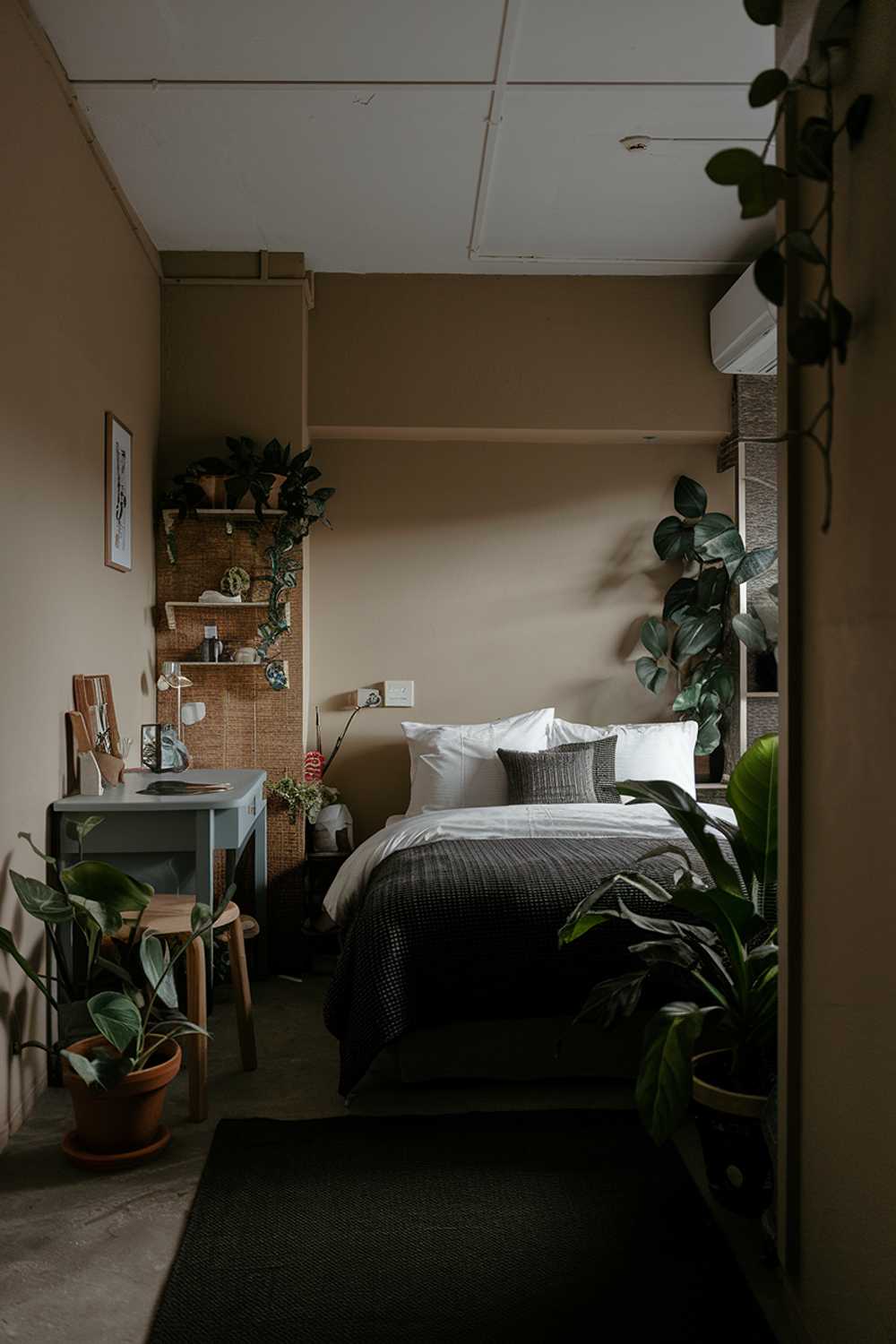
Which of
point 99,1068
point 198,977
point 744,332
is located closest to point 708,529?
point 744,332

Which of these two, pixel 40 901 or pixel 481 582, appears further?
pixel 481 582

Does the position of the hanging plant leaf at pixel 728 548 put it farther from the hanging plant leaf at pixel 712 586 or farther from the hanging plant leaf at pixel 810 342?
the hanging plant leaf at pixel 810 342

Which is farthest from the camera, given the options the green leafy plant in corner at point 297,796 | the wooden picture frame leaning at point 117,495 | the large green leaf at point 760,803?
the green leafy plant in corner at point 297,796

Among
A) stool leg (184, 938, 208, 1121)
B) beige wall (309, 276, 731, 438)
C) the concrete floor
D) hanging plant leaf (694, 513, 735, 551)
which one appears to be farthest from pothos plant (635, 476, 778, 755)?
stool leg (184, 938, 208, 1121)

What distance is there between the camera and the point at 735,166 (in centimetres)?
153

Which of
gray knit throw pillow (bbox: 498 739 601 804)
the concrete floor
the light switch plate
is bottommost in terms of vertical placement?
the concrete floor

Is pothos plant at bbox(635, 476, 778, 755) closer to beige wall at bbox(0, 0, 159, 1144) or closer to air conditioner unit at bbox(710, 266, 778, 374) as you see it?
air conditioner unit at bbox(710, 266, 778, 374)

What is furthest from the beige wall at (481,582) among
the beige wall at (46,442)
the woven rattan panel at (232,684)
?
the beige wall at (46,442)

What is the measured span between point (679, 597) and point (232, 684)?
1.99m

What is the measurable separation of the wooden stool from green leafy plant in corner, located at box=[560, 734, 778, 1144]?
103cm

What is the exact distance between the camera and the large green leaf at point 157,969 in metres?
2.66

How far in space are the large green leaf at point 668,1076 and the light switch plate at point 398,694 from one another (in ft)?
9.38

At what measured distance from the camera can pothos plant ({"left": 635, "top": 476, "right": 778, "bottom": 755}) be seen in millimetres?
4660

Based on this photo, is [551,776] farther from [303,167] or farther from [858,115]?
[858,115]
